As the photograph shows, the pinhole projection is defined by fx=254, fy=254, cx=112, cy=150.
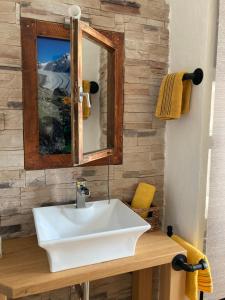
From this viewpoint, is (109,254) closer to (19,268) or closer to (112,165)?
(19,268)

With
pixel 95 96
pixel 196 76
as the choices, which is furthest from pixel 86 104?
pixel 196 76

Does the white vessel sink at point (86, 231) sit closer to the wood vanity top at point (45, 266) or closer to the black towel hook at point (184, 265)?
the wood vanity top at point (45, 266)

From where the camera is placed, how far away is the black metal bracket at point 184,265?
120 centimetres

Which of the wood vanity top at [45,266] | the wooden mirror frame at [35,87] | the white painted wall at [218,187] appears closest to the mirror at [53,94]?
the wooden mirror frame at [35,87]

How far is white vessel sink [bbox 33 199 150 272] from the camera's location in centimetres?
103

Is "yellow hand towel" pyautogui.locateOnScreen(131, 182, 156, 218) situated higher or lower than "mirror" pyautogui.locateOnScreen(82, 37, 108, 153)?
lower

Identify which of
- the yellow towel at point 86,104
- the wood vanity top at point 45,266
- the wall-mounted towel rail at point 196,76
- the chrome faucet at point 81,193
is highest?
the wall-mounted towel rail at point 196,76

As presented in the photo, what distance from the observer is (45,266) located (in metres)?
1.11

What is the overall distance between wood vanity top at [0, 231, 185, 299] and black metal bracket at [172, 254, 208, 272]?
0.09 ft

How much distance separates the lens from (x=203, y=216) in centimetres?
141

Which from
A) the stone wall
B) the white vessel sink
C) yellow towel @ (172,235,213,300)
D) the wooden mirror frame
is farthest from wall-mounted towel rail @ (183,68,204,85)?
yellow towel @ (172,235,213,300)

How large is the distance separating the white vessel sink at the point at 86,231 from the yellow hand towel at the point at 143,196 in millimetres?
156

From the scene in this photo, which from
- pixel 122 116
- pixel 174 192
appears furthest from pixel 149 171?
pixel 122 116

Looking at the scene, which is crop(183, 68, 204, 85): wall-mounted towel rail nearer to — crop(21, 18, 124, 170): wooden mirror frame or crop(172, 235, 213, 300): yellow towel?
crop(21, 18, 124, 170): wooden mirror frame
